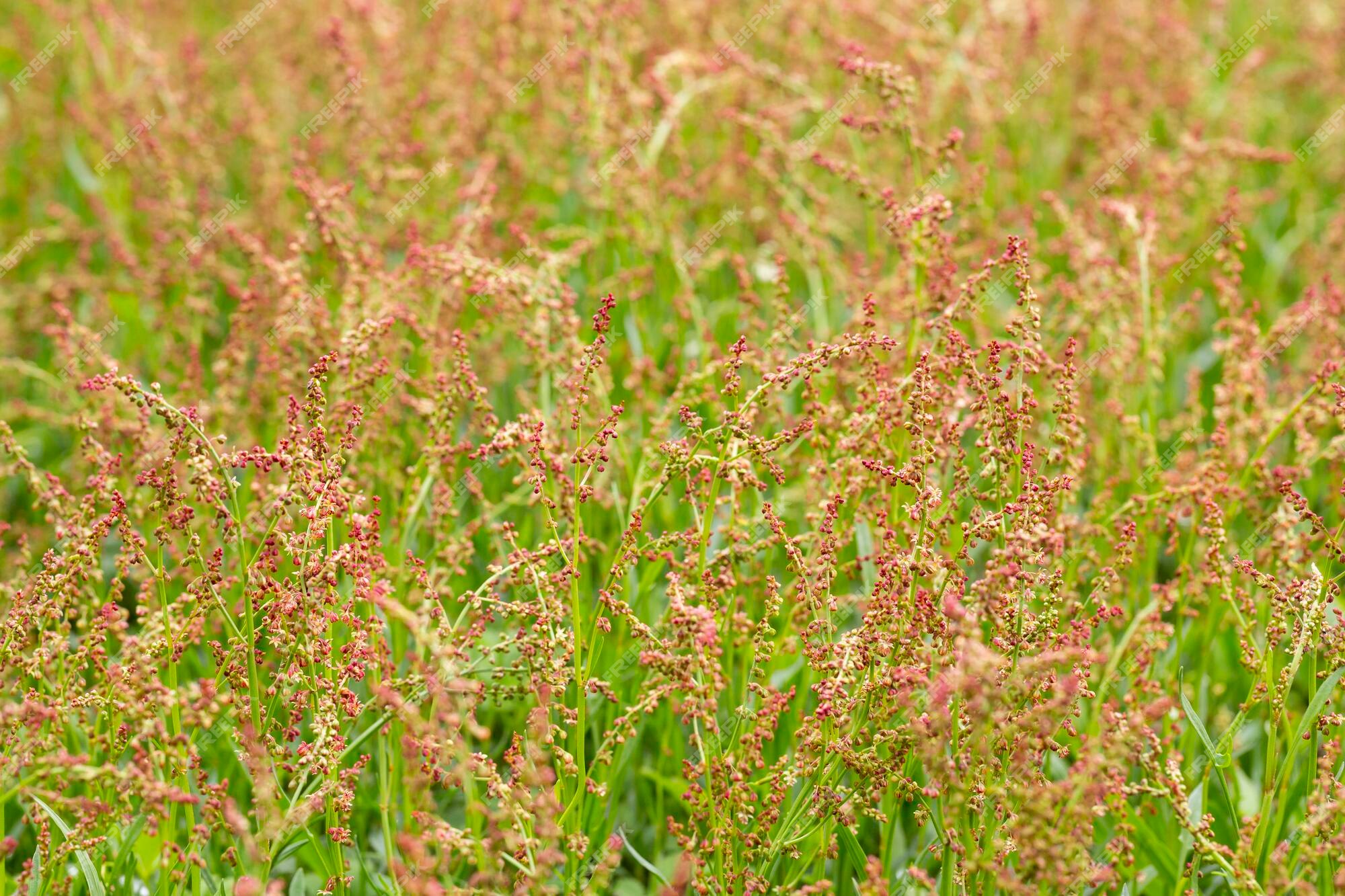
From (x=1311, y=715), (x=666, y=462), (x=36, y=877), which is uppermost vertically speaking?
(x=666, y=462)

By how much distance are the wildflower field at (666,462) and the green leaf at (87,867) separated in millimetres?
13

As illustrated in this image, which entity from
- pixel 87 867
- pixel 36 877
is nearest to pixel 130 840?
pixel 87 867

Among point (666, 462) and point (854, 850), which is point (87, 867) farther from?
point (854, 850)

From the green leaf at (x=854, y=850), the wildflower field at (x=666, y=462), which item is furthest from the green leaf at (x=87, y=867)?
the green leaf at (x=854, y=850)

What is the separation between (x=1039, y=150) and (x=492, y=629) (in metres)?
4.19

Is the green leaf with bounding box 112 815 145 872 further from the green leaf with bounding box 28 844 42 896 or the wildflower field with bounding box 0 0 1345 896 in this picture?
the green leaf with bounding box 28 844 42 896

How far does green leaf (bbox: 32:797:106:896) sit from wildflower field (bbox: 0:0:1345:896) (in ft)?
0.04

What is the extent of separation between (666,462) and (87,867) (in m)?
1.60

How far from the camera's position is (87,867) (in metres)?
2.83

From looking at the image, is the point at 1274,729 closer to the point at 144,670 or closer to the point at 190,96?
the point at 144,670

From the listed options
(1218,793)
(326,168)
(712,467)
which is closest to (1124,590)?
(1218,793)

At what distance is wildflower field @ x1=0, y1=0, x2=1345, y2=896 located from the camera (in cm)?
270

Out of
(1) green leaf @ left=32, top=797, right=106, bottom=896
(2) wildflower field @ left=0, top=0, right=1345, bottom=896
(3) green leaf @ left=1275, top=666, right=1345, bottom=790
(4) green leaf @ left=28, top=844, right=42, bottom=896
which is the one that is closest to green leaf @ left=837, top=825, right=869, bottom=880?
(2) wildflower field @ left=0, top=0, right=1345, bottom=896

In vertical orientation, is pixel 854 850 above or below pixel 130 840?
below
